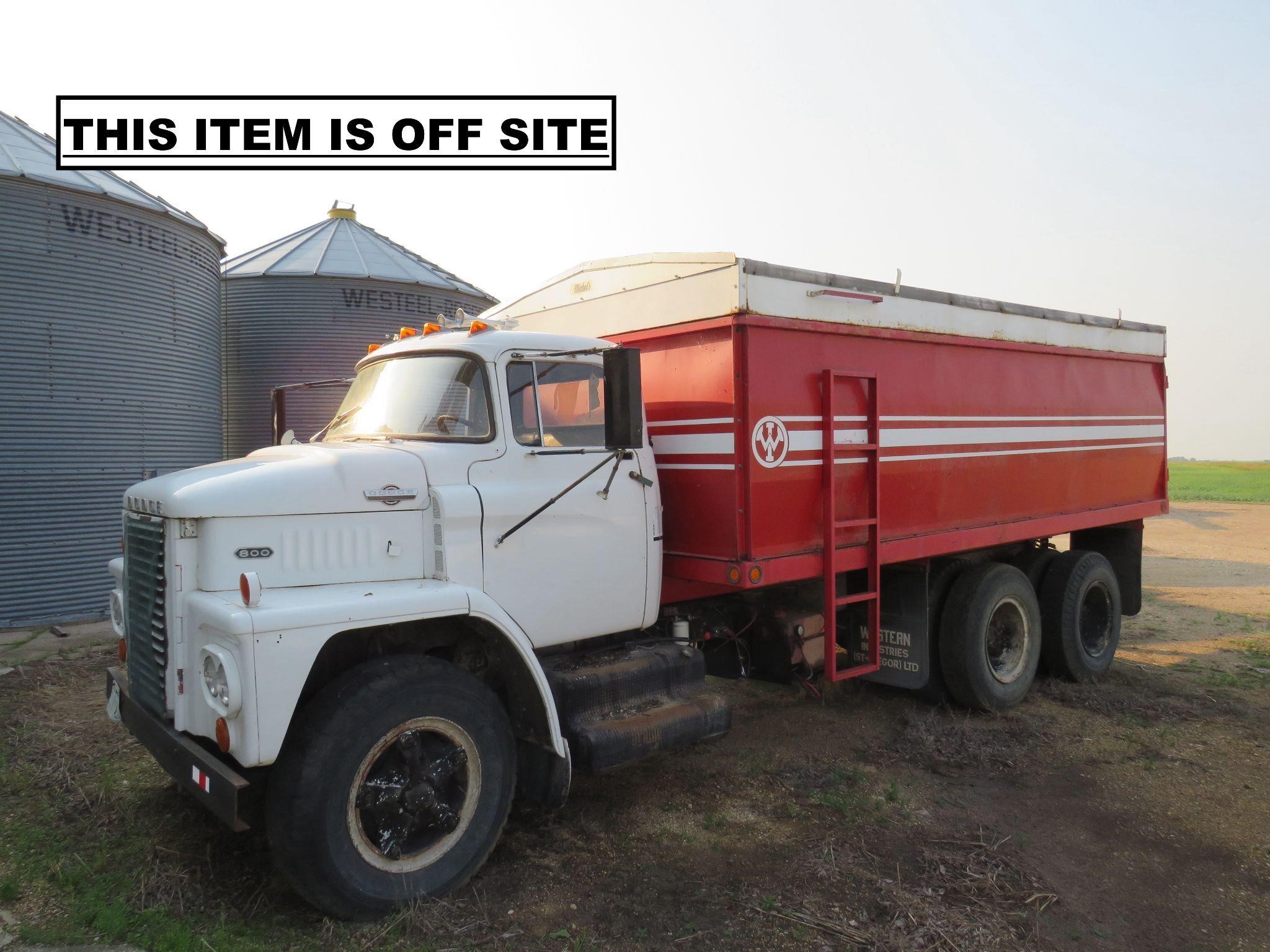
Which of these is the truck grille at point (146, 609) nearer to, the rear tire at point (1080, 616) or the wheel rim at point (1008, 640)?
the wheel rim at point (1008, 640)

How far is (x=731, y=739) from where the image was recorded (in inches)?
239

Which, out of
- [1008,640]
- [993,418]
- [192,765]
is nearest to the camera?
[192,765]

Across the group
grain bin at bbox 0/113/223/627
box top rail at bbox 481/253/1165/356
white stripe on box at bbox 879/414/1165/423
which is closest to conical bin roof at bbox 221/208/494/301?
grain bin at bbox 0/113/223/627

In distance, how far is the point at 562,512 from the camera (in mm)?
4461

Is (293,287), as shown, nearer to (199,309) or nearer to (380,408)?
(199,309)

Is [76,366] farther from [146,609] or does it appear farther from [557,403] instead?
[557,403]

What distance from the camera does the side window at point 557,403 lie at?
4441 millimetres

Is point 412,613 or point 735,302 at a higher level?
point 735,302

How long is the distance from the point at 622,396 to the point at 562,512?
0.70 m

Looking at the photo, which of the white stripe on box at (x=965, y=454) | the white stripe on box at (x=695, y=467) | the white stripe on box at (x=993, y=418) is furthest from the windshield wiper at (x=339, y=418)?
the white stripe on box at (x=993, y=418)

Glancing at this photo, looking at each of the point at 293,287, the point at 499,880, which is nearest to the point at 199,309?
the point at 293,287

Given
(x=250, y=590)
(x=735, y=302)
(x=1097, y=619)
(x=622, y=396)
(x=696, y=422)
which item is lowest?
(x=1097, y=619)

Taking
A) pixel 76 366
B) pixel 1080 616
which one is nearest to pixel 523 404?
pixel 1080 616

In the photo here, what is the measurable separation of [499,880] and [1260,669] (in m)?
7.46
